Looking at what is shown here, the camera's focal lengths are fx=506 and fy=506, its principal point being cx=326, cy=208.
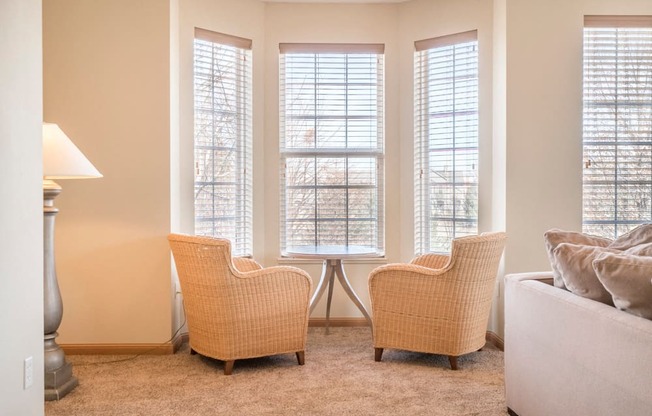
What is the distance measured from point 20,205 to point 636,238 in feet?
8.51

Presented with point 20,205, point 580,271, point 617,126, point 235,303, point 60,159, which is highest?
point 617,126

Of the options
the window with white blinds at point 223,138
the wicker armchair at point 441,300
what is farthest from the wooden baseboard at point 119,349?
the wicker armchair at point 441,300

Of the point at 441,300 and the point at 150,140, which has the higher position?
the point at 150,140

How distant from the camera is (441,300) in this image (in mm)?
3199

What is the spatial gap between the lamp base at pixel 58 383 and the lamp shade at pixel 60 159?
43.0 inches

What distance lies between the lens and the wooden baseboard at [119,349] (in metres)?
3.59

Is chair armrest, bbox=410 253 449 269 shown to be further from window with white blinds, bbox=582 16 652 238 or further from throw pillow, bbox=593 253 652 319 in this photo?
throw pillow, bbox=593 253 652 319

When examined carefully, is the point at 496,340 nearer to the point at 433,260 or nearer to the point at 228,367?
the point at 433,260

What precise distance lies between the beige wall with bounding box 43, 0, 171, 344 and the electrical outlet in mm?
1428

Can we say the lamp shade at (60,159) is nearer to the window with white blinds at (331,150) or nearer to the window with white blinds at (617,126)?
the window with white blinds at (331,150)

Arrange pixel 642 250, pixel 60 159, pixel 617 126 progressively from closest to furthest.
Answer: pixel 642 250
pixel 60 159
pixel 617 126

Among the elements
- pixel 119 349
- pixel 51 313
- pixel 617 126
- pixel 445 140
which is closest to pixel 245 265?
pixel 119 349

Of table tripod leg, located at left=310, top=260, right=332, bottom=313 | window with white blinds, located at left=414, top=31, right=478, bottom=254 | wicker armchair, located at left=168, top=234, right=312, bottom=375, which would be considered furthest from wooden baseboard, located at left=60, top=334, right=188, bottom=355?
window with white blinds, located at left=414, top=31, right=478, bottom=254

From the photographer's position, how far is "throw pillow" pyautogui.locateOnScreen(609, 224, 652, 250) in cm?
209
